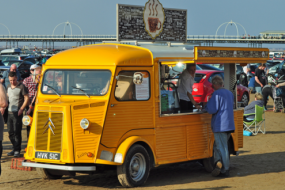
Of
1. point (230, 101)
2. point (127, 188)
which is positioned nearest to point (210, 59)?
point (230, 101)

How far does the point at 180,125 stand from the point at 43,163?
7.98 feet

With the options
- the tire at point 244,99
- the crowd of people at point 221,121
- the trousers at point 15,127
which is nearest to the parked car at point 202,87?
the tire at point 244,99

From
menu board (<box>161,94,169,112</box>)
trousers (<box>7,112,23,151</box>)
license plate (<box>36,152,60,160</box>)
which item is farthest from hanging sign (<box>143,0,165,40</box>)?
license plate (<box>36,152,60,160</box>)

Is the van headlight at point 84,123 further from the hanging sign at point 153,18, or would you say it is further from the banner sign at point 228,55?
the hanging sign at point 153,18

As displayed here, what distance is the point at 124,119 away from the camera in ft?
23.8

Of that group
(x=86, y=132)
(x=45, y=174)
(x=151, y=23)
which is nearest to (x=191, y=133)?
(x=86, y=132)

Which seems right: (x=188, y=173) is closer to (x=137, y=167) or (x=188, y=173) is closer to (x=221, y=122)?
(x=221, y=122)

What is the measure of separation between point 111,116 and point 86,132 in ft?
1.52

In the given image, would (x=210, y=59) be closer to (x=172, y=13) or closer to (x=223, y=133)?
(x=223, y=133)

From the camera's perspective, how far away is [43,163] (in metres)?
7.16

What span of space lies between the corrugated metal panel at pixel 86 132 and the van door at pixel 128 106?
11 centimetres

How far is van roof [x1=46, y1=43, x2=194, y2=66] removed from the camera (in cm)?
736

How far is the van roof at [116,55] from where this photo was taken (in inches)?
290

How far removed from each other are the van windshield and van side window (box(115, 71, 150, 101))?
0.66 ft
